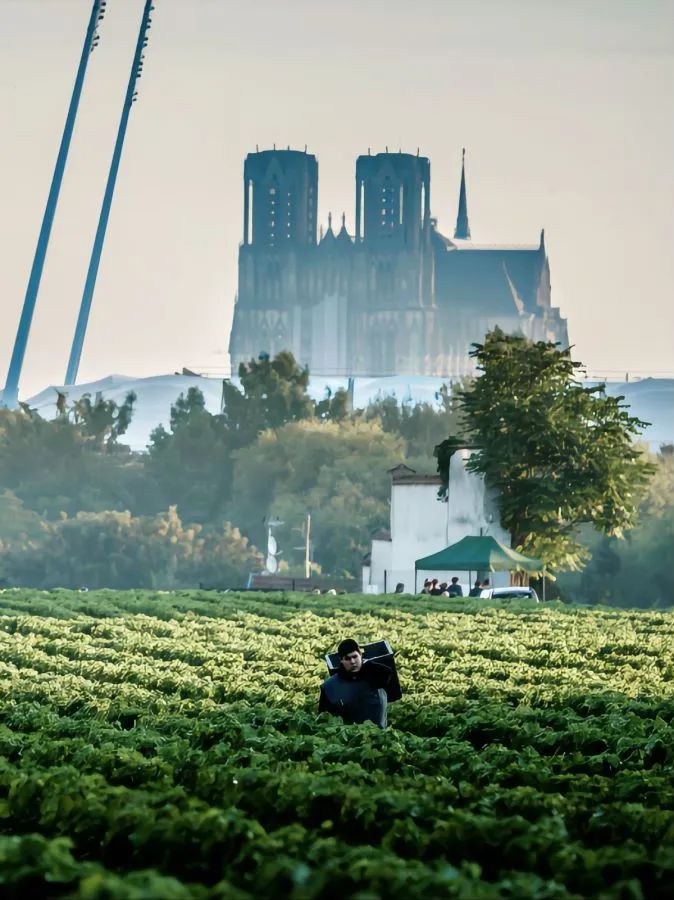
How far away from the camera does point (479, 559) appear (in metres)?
53.7

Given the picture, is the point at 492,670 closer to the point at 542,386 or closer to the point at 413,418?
the point at 542,386

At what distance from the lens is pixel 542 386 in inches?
2484

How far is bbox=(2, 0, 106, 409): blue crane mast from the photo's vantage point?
5536 inches

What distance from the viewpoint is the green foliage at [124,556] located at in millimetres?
125312

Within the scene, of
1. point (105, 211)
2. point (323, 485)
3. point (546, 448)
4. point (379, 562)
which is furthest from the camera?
point (105, 211)

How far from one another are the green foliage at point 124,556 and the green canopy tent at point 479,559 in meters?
70.7

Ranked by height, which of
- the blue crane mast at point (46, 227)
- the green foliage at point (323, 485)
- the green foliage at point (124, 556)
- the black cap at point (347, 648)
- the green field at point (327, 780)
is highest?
the blue crane mast at point (46, 227)

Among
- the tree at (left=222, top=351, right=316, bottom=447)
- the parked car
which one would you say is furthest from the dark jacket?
the tree at (left=222, top=351, right=316, bottom=447)

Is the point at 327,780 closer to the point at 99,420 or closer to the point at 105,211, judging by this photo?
the point at 99,420

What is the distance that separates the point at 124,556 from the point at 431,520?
188 ft

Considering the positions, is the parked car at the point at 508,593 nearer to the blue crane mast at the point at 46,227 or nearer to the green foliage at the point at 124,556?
the green foliage at the point at 124,556

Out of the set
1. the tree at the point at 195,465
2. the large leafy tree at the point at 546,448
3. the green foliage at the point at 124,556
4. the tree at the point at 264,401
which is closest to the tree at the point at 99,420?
the tree at the point at 195,465

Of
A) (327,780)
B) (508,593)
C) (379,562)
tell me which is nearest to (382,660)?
(327,780)

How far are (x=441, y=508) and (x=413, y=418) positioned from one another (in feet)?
276
